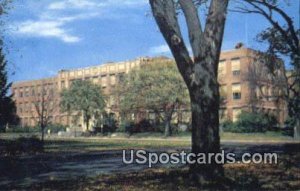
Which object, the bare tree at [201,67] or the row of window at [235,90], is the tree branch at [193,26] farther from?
the row of window at [235,90]

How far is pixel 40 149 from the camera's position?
27500mm

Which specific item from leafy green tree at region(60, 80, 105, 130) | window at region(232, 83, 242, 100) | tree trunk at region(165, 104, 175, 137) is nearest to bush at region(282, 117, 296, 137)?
window at region(232, 83, 242, 100)

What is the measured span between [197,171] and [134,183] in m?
1.71

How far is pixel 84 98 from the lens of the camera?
7675cm

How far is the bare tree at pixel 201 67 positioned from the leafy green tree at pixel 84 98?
67.1 meters

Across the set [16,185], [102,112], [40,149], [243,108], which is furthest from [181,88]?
[16,185]

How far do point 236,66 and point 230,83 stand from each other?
3.02 metres

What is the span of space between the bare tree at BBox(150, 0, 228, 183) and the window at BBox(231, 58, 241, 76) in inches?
2634

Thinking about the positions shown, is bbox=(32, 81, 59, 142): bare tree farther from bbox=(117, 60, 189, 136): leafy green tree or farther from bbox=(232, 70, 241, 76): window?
bbox=(232, 70, 241, 76): window

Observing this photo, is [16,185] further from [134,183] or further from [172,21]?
[172,21]

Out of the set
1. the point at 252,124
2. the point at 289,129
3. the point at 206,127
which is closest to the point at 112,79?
the point at 252,124

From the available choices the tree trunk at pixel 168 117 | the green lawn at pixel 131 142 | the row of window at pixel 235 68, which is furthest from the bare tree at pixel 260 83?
the tree trunk at pixel 168 117

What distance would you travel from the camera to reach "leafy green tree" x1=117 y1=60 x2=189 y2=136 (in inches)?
2445

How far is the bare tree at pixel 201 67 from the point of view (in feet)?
32.4
